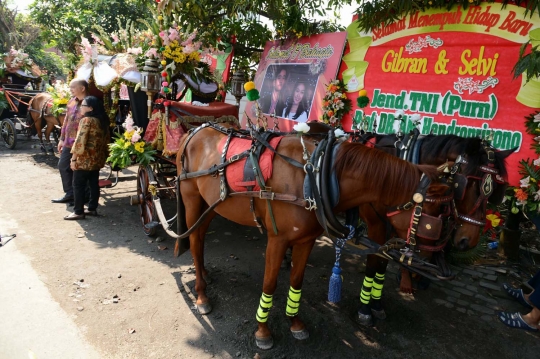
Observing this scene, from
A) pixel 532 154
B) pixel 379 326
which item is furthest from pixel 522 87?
pixel 379 326

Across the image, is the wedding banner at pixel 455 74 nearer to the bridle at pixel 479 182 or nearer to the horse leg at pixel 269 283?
the bridle at pixel 479 182

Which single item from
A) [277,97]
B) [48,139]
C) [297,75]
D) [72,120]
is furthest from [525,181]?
[48,139]

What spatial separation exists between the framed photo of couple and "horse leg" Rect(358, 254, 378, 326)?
3.51m

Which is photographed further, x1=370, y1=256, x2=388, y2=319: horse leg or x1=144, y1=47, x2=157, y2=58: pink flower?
x1=144, y1=47, x2=157, y2=58: pink flower

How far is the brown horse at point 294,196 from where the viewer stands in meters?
2.43

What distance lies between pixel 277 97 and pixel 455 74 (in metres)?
3.49

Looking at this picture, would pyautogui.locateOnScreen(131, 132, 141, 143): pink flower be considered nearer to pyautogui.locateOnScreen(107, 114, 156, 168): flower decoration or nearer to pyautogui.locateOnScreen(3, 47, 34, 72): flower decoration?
pyautogui.locateOnScreen(107, 114, 156, 168): flower decoration

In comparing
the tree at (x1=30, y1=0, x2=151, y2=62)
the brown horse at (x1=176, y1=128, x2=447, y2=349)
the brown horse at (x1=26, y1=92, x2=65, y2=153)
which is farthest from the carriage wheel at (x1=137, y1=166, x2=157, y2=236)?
the tree at (x1=30, y1=0, x2=151, y2=62)

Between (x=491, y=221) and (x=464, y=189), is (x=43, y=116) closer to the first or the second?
(x=464, y=189)

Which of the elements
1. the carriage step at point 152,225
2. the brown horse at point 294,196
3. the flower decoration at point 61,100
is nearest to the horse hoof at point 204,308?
the brown horse at point 294,196

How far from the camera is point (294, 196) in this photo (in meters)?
2.57

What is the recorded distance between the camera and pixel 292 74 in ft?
23.0

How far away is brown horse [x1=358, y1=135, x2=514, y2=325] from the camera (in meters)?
2.55

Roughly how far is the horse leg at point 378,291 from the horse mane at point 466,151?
1.07 metres
